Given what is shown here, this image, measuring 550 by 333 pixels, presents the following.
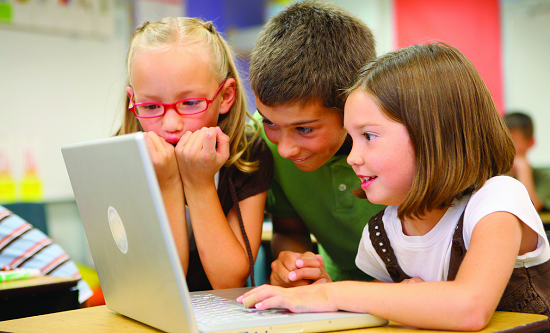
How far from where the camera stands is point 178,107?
3.58 ft

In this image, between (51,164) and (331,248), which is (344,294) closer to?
(331,248)

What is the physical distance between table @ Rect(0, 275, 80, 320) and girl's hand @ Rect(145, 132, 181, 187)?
1.19 ft

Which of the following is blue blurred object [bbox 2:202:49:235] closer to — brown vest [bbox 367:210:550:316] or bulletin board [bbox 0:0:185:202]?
bulletin board [bbox 0:0:185:202]

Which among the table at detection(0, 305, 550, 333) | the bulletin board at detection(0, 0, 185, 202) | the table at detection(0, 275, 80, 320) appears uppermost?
the bulletin board at detection(0, 0, 185, 202)

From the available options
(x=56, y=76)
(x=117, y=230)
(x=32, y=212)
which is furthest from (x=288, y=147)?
(x=56, y=76)

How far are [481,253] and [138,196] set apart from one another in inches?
18.3

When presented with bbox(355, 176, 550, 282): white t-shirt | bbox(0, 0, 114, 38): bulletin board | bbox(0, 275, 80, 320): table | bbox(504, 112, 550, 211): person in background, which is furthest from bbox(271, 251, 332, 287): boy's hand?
bbox(504, 112, 550, 211): person in background

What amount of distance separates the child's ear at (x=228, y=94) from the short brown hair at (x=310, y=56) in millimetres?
79

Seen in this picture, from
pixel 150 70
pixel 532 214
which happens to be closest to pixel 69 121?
pixel 150 70

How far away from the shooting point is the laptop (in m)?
0.58

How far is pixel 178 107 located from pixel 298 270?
444 mm

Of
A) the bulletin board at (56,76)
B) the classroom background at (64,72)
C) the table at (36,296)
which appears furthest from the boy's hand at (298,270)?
the bulletin board at (56,76)

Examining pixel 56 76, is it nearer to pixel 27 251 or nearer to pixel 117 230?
pixel 27 251

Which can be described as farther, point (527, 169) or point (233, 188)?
point (527, 169)
